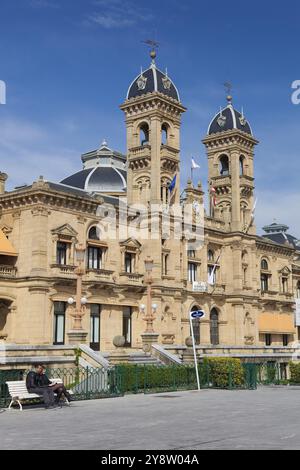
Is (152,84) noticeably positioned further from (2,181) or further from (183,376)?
(183,376)

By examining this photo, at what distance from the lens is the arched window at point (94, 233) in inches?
1794

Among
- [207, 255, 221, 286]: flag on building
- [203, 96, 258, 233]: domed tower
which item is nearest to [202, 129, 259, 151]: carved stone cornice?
[203, 96, 258, 233]: domed tower

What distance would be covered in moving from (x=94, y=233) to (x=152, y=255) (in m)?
5.50

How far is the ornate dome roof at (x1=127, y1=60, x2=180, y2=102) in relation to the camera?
5175cm

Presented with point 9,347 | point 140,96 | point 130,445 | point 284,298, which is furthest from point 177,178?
point 130,445

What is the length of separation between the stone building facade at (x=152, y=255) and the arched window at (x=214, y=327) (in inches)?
4.0

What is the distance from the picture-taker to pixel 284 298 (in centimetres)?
6631

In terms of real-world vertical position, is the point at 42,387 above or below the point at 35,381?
below

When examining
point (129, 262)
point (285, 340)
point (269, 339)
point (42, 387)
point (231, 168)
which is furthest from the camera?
point (285, 340)

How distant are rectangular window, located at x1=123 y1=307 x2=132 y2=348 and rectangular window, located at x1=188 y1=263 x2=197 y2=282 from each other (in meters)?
8.14

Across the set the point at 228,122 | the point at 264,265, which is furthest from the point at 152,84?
the point at 264,265

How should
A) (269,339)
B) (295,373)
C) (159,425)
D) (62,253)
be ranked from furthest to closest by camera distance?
(269,339), (62,253), (295,373), (159,425)

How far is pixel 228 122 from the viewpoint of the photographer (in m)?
61.2
